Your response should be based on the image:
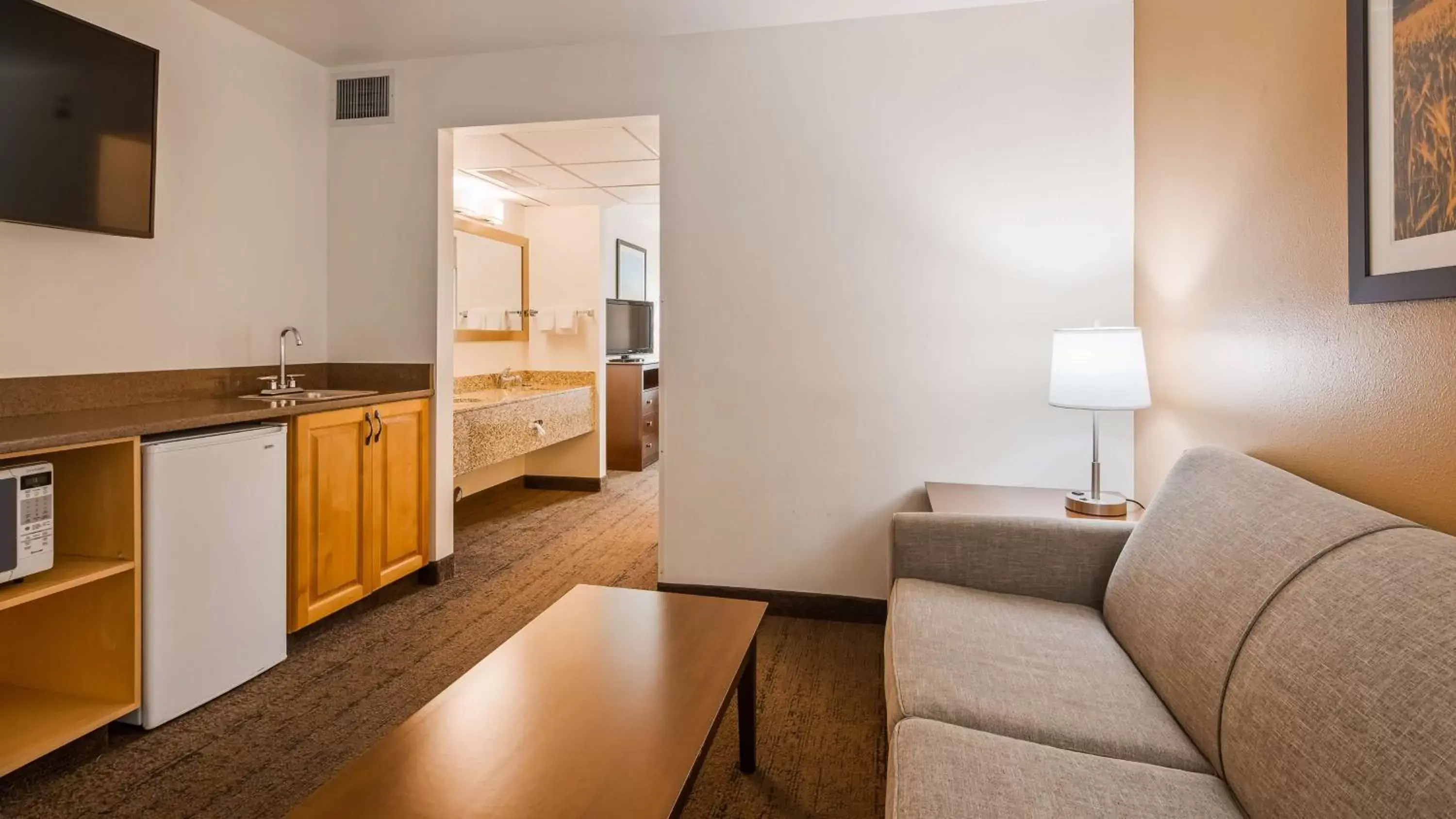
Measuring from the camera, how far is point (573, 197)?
5.35 meters

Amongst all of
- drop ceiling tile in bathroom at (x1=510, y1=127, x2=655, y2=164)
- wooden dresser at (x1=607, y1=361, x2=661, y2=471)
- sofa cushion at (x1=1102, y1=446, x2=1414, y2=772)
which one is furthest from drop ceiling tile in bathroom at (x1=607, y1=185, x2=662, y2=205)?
sofa cushion at (x1=1102, y1=446, x2=1414, y2=772)

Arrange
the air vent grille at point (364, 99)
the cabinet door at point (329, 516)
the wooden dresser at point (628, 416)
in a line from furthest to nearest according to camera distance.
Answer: the wooden dresser at point (628, 416)
the air vent grille at point (364, 99)
the cabinet door at point (329, 516)

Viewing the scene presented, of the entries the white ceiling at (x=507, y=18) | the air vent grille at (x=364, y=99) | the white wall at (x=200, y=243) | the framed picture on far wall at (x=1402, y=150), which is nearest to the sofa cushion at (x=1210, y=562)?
the framed picture on far wall at (x=1402, y=150)

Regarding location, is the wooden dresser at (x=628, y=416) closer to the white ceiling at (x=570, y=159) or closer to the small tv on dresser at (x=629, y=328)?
the small tv on dresser at (x=629, y=328)

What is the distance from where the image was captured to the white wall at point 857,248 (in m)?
2.79

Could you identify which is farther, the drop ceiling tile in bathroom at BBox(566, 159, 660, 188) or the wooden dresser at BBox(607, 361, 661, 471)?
the wooden dresser at BBox(607, 361, 661, 471)

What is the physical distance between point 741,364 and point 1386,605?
231 centimetres

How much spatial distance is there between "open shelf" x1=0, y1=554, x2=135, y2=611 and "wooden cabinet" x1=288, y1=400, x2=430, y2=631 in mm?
600

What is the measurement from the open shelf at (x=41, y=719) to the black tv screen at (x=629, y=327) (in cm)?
468

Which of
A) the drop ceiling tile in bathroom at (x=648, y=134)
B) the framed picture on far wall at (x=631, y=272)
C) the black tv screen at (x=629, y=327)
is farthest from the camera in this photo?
the framed picture on far wall at (x=631, y=272)

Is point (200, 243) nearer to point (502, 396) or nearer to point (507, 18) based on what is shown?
point (507, 18)

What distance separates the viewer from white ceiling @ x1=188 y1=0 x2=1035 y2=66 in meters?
2.81

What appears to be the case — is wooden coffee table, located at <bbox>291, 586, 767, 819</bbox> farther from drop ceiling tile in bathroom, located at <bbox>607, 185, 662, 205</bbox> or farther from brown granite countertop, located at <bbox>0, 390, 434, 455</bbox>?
drop ceiling tile in bathroom, located at <bbox>607, 185, 662, 205</bbox>

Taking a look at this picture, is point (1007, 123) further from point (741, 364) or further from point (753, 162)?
point (741, 364)
